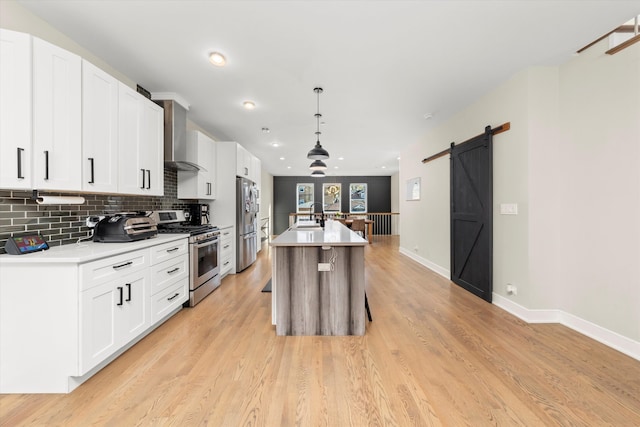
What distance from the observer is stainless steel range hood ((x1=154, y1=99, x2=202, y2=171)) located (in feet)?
10.8

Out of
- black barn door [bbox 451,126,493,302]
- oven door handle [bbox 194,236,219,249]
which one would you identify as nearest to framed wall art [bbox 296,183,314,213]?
oven door handle [bbox 194,236,219,249]

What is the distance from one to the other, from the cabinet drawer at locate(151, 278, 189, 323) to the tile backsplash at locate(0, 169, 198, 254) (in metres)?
0.88

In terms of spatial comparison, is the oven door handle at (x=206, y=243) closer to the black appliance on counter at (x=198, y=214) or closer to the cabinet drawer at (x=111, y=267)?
the black appliance on counter at (x=198, y=214)

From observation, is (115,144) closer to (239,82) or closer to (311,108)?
(239,82)

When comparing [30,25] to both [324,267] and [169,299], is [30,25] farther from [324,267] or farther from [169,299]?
[324,267]

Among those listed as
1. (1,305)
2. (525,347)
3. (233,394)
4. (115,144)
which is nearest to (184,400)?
(233,394)

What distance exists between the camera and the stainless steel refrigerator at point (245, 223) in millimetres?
4688

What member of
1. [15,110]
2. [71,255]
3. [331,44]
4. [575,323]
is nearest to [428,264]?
[575,323]

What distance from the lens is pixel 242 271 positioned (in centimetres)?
488

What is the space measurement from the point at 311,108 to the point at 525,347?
366 cm

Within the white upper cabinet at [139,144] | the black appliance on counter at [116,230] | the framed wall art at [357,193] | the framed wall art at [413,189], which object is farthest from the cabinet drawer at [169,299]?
the framed wall art at [357,193]

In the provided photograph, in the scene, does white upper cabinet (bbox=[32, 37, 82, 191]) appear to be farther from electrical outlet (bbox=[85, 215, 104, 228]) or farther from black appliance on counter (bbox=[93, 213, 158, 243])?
electrical outlet (bbox=[85, 215, 104, 228])

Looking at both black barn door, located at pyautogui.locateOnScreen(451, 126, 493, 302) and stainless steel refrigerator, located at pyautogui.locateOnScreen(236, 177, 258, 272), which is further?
stainless steel refrigerator, located at pyautogui.locateOnScreen(236, 177, 258, 272)

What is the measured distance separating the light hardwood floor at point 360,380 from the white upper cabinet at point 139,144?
1491 mm
